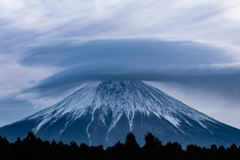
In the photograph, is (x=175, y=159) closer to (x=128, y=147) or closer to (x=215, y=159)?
(x=128, y=147)

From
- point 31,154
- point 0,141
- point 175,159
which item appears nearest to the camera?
point 0,141

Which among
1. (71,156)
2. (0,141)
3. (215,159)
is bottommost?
(215,159)

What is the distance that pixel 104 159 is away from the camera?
48.4 m

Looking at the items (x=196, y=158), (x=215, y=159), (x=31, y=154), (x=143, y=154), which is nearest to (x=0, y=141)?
(x=31, y=154)

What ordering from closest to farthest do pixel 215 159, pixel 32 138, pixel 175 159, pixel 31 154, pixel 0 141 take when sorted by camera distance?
pixel 0 141 < pixel 175 159 < pixel 31 154 < pixel 32 138 < pixel 215 159

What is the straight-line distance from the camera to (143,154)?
146 feet

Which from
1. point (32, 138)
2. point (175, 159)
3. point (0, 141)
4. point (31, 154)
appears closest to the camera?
point (0, 141)

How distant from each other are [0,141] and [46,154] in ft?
44.3

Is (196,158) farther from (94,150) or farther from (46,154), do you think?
(46,154)

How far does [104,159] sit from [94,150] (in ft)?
11.9

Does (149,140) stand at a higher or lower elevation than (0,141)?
lower

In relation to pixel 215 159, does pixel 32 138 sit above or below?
above

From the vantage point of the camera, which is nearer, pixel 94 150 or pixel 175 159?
pixel 175 159

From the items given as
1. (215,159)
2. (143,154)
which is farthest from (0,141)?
(215,159)
